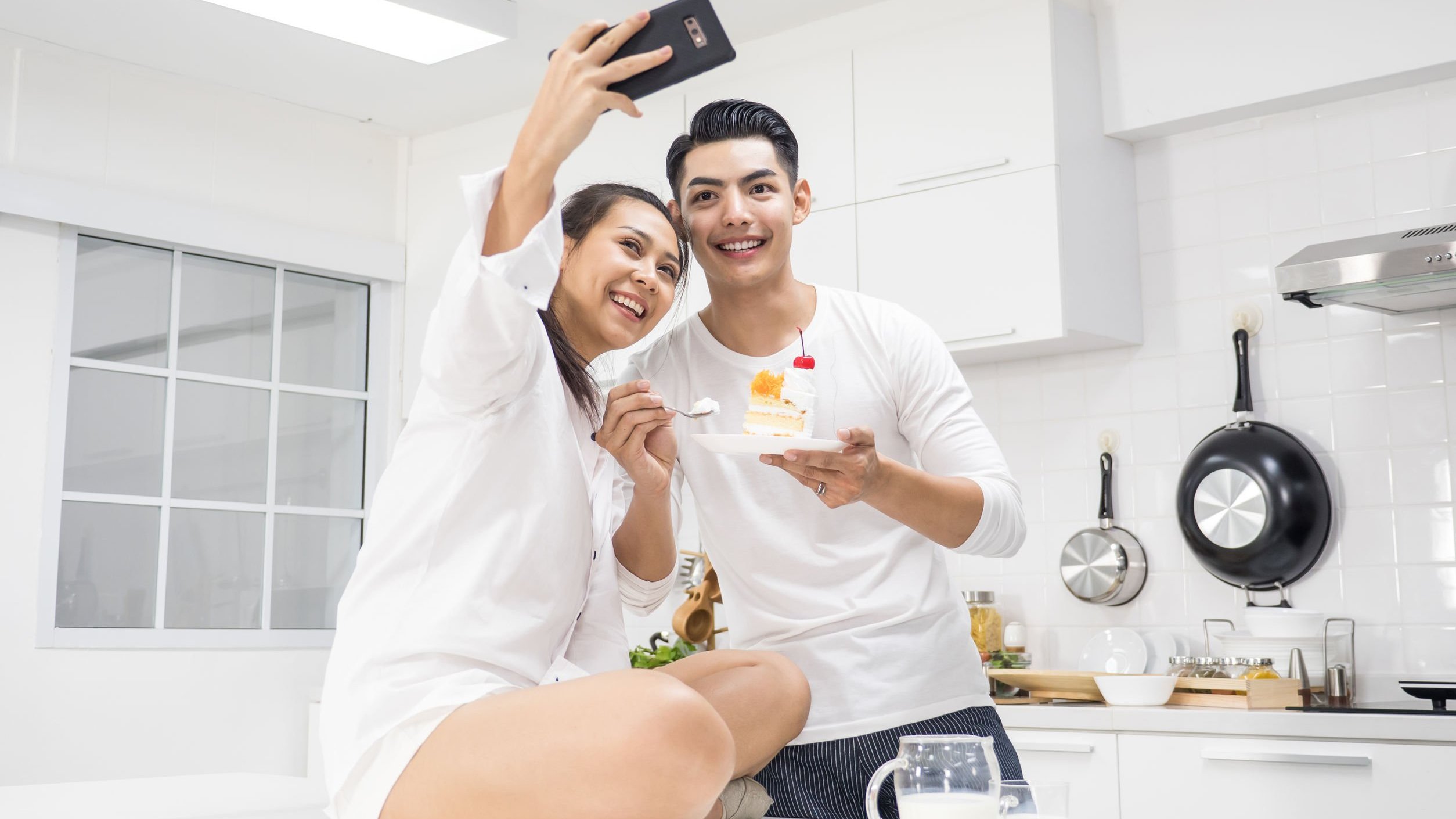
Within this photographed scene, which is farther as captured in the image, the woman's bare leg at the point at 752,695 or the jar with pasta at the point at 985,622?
the jar with pasta at the point at 985,622

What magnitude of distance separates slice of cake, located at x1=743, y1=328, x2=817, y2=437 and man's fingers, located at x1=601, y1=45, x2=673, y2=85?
0.57 meters

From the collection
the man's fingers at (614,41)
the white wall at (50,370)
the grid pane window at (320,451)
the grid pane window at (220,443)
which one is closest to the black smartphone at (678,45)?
the man's fingers at (614,41)

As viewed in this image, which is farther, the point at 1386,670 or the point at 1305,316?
the point at 1305,316

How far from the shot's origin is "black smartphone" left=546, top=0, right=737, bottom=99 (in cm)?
126

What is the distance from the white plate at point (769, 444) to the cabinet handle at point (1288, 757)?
136cm

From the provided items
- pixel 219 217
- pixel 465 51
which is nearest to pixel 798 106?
pixel 465 51

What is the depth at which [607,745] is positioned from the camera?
1.22 metres

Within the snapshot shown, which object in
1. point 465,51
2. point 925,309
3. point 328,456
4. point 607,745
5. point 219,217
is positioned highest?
point 465,51

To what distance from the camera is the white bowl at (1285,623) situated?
275cm

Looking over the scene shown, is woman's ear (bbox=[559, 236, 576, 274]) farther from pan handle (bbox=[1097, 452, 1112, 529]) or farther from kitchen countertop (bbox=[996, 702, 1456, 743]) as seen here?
pan handle (bbox=[1097, 452, 1112, 529])

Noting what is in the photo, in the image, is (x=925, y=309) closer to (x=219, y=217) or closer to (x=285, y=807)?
(x=285, y=807)

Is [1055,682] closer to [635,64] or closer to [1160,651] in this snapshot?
[1160,651]

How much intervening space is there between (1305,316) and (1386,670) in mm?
812

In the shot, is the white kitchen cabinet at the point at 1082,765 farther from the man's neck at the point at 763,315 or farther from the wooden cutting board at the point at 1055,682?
the man's neck at the point at 763,315
